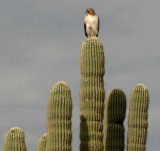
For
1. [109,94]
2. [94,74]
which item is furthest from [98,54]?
[109,94]

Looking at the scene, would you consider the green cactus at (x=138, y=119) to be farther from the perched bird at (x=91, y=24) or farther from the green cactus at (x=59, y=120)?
the green cactus at (x=59, y=120)

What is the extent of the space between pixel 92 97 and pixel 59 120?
153cm

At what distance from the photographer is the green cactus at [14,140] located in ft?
61.0

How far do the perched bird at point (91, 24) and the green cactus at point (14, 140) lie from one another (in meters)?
5.24

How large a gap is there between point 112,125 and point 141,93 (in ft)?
4.29

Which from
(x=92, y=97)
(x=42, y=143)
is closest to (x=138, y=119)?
(x=92, y=97)

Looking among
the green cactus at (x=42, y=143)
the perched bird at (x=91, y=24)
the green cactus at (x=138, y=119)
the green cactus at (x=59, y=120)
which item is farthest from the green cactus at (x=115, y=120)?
the perched bird at (x=91, y=24)

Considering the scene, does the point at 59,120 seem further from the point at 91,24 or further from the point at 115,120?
the point at 91,24

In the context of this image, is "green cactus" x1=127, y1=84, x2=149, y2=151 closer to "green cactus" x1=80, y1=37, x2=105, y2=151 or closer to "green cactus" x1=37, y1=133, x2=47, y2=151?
"green cactus" x1=80, y1=37, x2=105, y2=151

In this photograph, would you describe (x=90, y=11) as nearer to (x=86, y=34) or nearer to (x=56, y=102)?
(x=86, y=34)

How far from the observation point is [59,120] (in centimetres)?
1836

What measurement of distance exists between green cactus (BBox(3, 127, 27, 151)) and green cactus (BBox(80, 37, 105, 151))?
5.57 ft

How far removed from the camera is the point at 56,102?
727 inches

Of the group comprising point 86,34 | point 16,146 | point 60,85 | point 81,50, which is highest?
point 86,34
